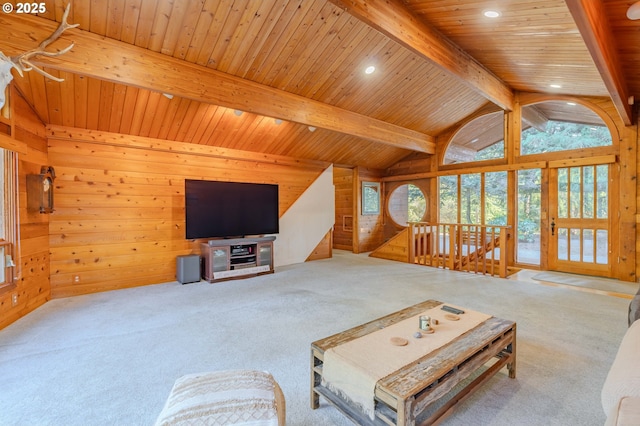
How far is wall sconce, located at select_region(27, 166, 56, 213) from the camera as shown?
137 inches

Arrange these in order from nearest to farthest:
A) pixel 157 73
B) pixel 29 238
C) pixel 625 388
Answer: pixel 625 388
pixel 157 73
pixel 29 238

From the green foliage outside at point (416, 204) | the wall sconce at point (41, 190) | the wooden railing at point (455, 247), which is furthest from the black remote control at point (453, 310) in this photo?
the green foliage outside at point (416, 204)

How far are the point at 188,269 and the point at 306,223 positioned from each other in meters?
2.86

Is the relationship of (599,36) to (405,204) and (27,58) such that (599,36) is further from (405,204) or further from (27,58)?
(405,204)

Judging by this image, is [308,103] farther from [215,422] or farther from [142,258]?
[215,422]

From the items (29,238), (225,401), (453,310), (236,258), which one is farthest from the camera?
(236,258)

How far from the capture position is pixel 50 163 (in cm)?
405

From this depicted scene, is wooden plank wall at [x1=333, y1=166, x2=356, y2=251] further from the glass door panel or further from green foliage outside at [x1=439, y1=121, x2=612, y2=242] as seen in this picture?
the glass door panel

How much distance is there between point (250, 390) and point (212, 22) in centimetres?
336

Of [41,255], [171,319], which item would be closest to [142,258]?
[41,255]

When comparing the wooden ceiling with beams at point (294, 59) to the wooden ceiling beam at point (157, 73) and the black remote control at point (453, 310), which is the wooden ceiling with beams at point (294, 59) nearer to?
the wooden ceiling beam at point (157, 73)

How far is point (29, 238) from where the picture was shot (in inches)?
138

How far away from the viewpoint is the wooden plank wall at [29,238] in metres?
3.21

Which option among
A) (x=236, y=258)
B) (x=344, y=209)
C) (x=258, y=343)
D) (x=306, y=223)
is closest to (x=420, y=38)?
(x=258, y=343)
